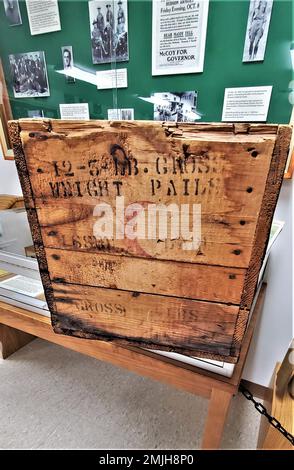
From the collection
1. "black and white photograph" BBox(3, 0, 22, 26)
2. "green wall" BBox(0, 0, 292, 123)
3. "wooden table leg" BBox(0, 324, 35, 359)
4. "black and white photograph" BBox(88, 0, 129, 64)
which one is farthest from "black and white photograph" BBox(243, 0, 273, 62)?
"wooden table leg" BBox(0, 324, 35, 359)

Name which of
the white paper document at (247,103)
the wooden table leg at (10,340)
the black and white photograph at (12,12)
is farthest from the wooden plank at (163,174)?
the wooden table leg at (10,340)

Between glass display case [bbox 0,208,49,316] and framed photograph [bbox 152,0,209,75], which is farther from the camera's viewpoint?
glass display case [bbox 0,208,49,316]

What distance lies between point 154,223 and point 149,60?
652mm

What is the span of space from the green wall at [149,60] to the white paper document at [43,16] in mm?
19

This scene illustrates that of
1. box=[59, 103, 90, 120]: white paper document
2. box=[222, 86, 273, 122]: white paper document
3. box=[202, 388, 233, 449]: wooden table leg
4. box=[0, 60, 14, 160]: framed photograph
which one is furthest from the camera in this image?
box=[0, 60, 14, 160]: framed photograph

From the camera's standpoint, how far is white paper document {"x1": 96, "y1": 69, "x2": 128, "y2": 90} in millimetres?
789

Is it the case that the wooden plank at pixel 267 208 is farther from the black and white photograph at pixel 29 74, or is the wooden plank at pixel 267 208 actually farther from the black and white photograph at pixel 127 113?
the black and white photograph at pixel 29 74

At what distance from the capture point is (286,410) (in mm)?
655

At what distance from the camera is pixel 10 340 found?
1.14m

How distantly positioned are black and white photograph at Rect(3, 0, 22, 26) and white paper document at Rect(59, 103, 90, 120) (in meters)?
0.31

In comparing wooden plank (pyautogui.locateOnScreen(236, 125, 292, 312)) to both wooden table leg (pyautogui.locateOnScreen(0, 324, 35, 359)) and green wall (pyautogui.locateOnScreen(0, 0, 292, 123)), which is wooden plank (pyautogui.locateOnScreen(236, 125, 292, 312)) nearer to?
green wall (pyautogui.locateOnScreen(0, 0, 292, 123))

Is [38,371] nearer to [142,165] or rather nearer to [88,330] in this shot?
[88,330]

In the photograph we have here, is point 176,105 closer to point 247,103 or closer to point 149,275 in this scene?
point 247,103

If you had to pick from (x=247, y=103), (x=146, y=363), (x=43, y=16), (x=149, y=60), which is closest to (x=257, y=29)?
(x=247, y=103)
